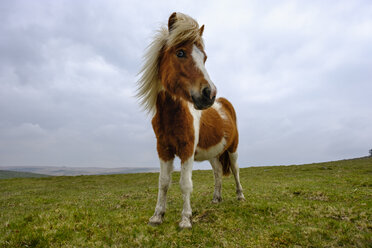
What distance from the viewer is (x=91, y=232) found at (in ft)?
16.5

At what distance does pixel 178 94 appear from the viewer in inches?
194

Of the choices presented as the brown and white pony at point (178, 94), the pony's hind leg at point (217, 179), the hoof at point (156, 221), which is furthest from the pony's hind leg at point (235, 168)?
the hoof at point (156, 221)

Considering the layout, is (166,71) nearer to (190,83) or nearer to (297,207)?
(190,83)

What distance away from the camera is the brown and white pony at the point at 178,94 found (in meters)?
4.71

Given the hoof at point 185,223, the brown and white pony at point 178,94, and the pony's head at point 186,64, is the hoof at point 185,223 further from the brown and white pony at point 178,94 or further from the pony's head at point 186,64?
the pony's head at point 186,64

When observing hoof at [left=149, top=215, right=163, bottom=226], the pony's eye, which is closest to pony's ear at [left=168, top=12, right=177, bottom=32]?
the pony's eye

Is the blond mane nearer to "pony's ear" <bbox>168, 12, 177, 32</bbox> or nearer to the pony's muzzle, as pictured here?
"pony's ear" <bbox>168, 12, 177, 32</bbox>

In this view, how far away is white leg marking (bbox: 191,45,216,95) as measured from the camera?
4.54 meters

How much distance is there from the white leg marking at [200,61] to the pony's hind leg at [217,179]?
16.3 ft

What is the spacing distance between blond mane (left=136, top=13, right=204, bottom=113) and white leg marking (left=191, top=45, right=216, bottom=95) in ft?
0.85

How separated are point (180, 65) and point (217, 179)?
5.33m

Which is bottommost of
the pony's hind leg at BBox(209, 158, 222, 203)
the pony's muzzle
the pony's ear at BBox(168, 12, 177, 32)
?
the pony's hind leg at BBox(209, 158, 222, 203)

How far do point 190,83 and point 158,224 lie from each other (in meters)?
3.72

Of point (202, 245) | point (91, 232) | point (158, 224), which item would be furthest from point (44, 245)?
point (202, 245)
